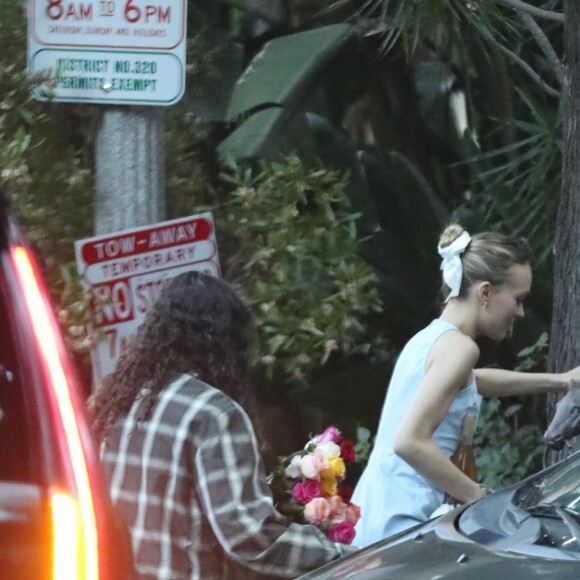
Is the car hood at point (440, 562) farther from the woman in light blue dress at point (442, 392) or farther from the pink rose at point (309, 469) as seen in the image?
the pink rose at point (309, 469)

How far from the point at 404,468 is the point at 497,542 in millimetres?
1017

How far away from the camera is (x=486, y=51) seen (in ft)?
26.6

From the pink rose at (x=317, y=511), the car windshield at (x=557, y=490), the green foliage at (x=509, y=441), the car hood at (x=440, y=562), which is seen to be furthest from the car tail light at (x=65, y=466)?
the green foliage at (x=509, y=441)

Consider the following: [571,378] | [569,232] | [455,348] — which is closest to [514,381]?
[571,378]

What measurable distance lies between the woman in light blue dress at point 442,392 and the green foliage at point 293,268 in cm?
143

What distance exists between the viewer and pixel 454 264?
4188 mm

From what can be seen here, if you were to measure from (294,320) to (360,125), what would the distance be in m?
2.74

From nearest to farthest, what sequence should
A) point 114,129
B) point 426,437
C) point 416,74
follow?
1. point 426,437
2. point 114,129
3. point 416,74

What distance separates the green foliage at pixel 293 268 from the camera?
5633mm

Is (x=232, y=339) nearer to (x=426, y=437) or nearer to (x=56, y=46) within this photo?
(x=426, y=437)

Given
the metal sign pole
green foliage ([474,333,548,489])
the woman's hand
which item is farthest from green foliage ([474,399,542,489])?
the metal sign pole

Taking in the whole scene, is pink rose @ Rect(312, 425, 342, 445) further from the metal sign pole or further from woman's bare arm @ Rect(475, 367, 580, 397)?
the metal sign pole

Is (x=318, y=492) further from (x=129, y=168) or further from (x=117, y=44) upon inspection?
(x=117, y=44)

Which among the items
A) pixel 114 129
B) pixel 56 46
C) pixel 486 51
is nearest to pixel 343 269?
pixel 114 129
